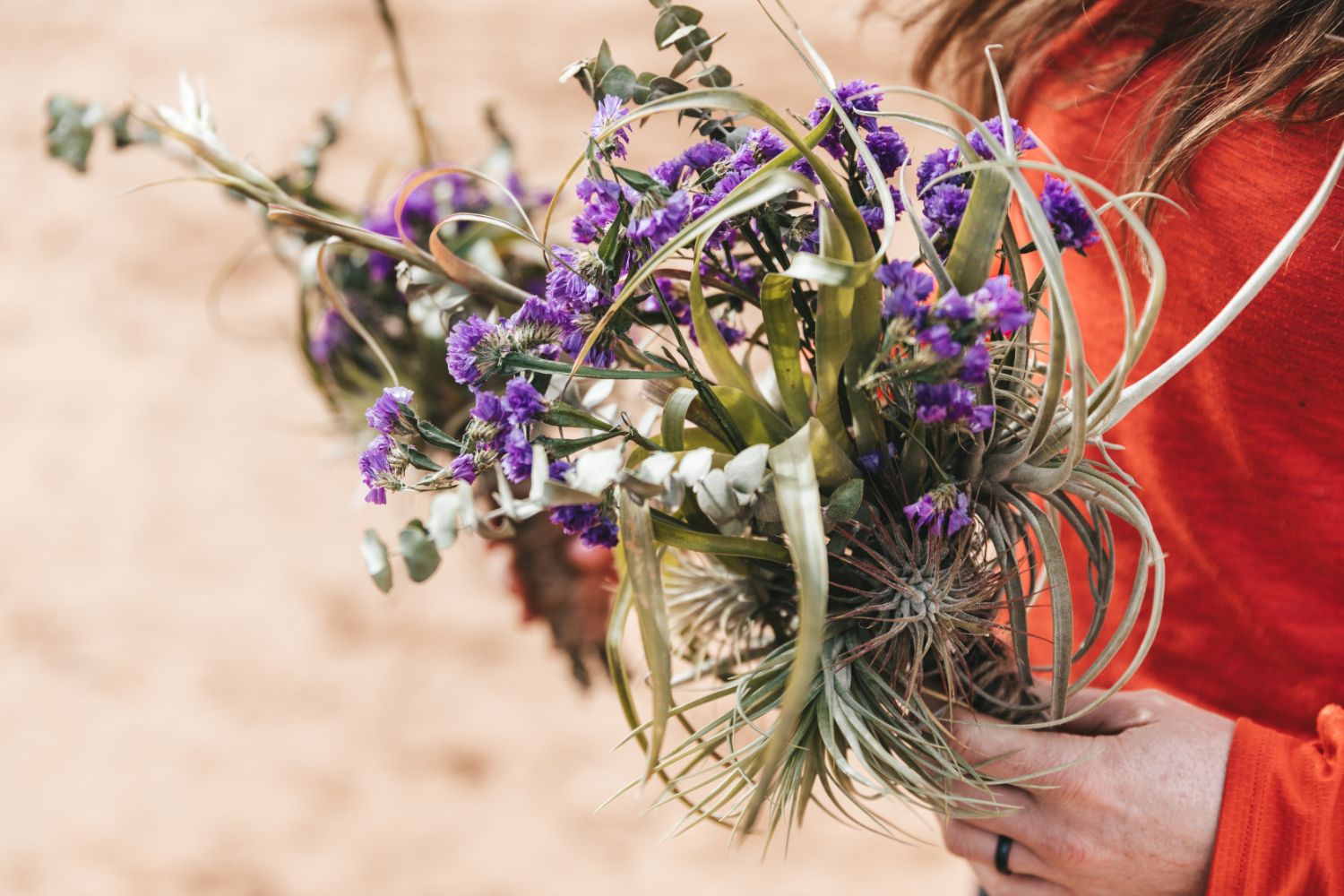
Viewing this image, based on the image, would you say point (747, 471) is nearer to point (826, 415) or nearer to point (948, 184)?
point (826, 415)

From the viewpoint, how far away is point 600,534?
0.53m

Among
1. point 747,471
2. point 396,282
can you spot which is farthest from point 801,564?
point 396,282

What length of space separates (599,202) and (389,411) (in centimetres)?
14

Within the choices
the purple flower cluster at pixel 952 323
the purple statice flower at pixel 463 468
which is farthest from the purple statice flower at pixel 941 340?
the purple statice flower at pixel 463 468

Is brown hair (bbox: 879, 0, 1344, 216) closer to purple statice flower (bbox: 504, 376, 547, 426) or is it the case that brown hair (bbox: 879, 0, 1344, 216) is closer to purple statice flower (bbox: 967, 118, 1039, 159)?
purple statice flower (bbox: 967, 118, 1039, 159)

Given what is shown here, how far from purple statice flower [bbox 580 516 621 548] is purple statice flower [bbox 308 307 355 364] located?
0.71m

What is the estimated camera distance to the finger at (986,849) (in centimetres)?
65

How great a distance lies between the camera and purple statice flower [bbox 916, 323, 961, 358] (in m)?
0.43

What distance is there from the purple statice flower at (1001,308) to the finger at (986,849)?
1.13ft

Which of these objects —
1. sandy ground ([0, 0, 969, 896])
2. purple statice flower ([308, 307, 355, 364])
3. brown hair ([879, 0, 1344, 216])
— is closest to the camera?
brown hair ([879, 0, 1344, 216])

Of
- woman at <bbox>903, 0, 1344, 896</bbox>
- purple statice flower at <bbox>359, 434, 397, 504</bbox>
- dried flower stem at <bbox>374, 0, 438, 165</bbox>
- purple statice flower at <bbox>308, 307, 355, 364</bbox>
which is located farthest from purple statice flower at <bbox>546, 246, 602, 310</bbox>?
purple statice flower at <bbox>308, 307, 355, 364</bbox>

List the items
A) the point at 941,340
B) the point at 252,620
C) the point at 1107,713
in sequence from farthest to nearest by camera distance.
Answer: the point at 252,620 → the point at 1107,713 → the point at 941,340

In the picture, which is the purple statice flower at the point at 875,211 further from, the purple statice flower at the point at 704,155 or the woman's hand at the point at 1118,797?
the woman's hand at the point at 1118,797

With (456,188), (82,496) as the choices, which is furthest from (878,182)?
(82,496)
